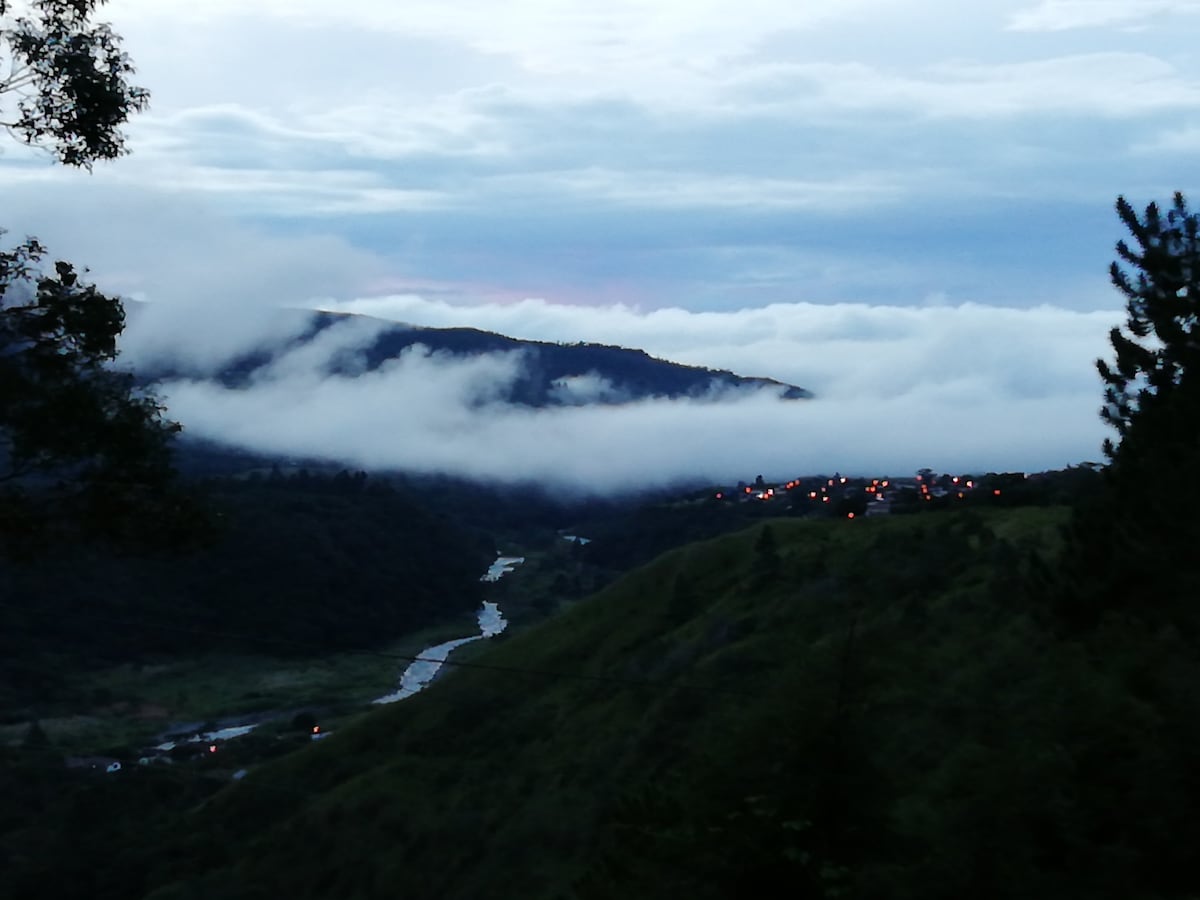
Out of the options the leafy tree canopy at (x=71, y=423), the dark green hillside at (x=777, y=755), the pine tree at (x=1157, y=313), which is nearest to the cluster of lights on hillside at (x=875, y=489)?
the dark green hillside at (x=777, y=755)

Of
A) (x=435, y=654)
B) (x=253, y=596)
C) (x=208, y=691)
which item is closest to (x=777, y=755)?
(x=253, y=596)

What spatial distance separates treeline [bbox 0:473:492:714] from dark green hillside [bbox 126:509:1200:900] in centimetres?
1880

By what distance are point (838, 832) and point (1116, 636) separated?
3.50 metres

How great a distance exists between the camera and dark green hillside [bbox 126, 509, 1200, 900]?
24.6 ft

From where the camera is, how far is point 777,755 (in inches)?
325

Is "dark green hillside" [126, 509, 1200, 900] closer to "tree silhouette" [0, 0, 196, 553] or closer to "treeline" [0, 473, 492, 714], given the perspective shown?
"tree silhouette" [0, 0, 196, 553]

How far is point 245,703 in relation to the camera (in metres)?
73.2

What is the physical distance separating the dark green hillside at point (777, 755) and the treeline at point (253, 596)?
61.7ft

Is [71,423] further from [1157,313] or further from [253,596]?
[253,596]

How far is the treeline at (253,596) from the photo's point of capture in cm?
6894

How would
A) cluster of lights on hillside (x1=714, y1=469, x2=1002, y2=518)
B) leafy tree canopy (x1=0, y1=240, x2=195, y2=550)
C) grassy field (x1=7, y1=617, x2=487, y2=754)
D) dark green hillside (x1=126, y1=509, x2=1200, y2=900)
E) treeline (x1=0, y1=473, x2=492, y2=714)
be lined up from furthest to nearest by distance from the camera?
treeline (x1=0, y1=473, x2=492, y2=714) → grassy field (x1=7, y1=617, x2=487, y2=754) → cluster of lights on hillside (x1=714, y1=469, x2=1002, y2=518) → leafy tree canopy (x1=0, y1=240, x2=195, y2=550) → dark green hillside (x1=126, y1=509, x2=1200, y2=900)

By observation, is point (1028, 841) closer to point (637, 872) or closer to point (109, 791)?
point (637, 872)

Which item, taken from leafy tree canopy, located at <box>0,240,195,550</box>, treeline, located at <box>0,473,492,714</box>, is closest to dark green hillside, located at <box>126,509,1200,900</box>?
leafy tree canopy, located at <box>0,240,195,550</box>

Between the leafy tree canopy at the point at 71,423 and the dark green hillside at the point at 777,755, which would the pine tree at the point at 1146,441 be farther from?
the leafy tree canopy at the point at 71,423
